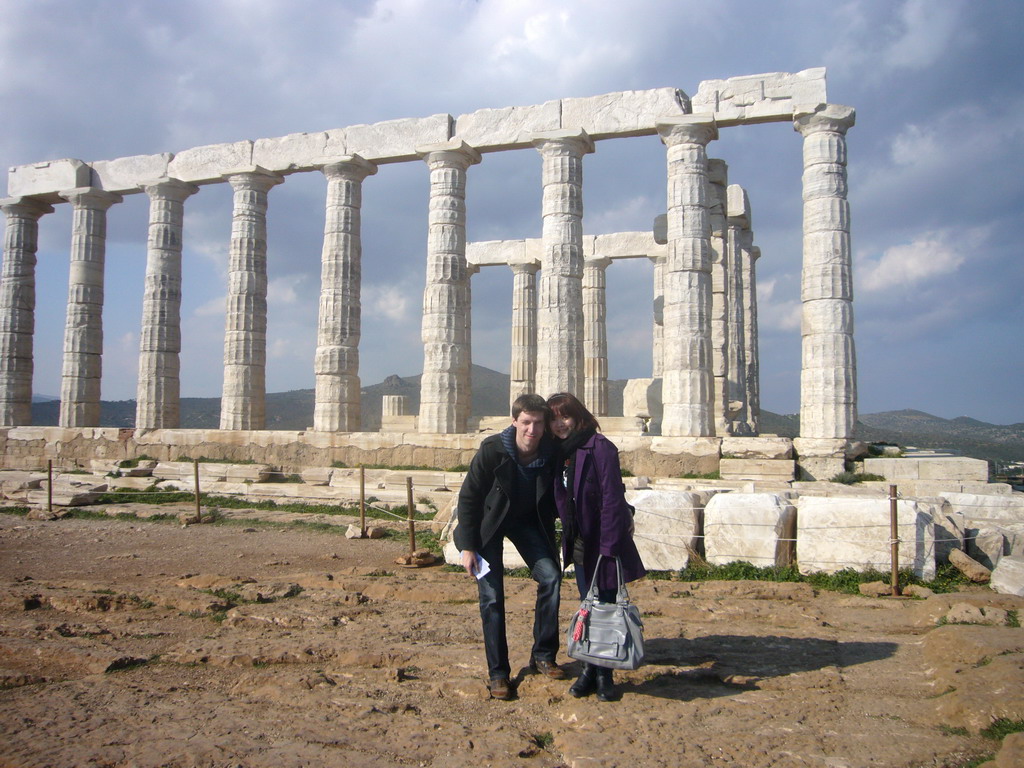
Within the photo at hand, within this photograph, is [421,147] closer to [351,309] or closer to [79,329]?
[351,309]

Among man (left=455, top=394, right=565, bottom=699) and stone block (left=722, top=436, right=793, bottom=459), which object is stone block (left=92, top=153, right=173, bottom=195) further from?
man (left=455, top=394, right=565, bottom=699)

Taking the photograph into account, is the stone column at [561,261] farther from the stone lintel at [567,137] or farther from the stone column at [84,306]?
the stone column at [84,306]

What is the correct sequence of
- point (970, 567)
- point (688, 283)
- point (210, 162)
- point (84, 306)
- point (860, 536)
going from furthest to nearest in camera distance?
point (84, 306), point (210, 162), point (688, 283), point (860, 536), point (970, 567)

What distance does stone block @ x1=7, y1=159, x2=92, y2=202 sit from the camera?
73.9 ft

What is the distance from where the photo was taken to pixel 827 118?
15.6m

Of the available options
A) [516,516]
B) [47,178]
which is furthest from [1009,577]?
[47,178]

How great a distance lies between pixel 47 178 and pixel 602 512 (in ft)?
79.3

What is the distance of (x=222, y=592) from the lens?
791cm

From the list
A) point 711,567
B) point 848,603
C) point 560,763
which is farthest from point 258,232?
point 560,763

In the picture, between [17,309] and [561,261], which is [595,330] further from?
[17,309]

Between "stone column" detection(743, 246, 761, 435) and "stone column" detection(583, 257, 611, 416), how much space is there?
177 inches

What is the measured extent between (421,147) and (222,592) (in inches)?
524

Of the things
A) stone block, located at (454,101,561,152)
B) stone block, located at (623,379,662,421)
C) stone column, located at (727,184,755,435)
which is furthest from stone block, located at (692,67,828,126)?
stone block, located at (623,379,662,421)

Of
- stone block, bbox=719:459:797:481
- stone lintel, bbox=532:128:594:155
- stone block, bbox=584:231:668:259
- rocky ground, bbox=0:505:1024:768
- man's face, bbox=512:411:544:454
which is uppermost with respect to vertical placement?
stone lintel, bbox=532:128:594:155
